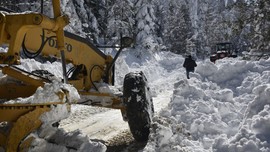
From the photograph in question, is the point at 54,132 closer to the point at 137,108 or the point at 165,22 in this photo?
the point at 137,108

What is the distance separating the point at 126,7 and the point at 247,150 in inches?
1139

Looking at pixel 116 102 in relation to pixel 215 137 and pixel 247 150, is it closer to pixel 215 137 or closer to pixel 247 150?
pixel 215 137

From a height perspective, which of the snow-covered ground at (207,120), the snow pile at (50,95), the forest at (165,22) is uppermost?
the forest at (165,22)

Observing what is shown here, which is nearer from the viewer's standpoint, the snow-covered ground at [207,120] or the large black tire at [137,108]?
the snow-covered ground at [207,120]

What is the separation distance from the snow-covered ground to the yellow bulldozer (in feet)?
0.99

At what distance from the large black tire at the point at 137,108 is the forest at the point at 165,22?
1.49m

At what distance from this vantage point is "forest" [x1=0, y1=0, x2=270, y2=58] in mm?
15797

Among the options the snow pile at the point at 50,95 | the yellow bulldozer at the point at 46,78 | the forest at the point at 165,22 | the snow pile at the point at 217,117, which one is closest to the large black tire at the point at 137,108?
the yellow bulldozer at the point at 46,78

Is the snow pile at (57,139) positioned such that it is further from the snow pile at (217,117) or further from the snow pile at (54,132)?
the snow pile at (217,117)

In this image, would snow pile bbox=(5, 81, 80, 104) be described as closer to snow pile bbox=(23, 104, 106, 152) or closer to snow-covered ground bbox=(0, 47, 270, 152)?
A: snow pile bbox=(23, 104, 106, 152)

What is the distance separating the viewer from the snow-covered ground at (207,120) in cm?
459

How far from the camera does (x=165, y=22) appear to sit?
195 ft

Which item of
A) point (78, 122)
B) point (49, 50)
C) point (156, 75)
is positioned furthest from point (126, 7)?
point (49, 50)

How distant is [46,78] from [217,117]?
2.65 m
